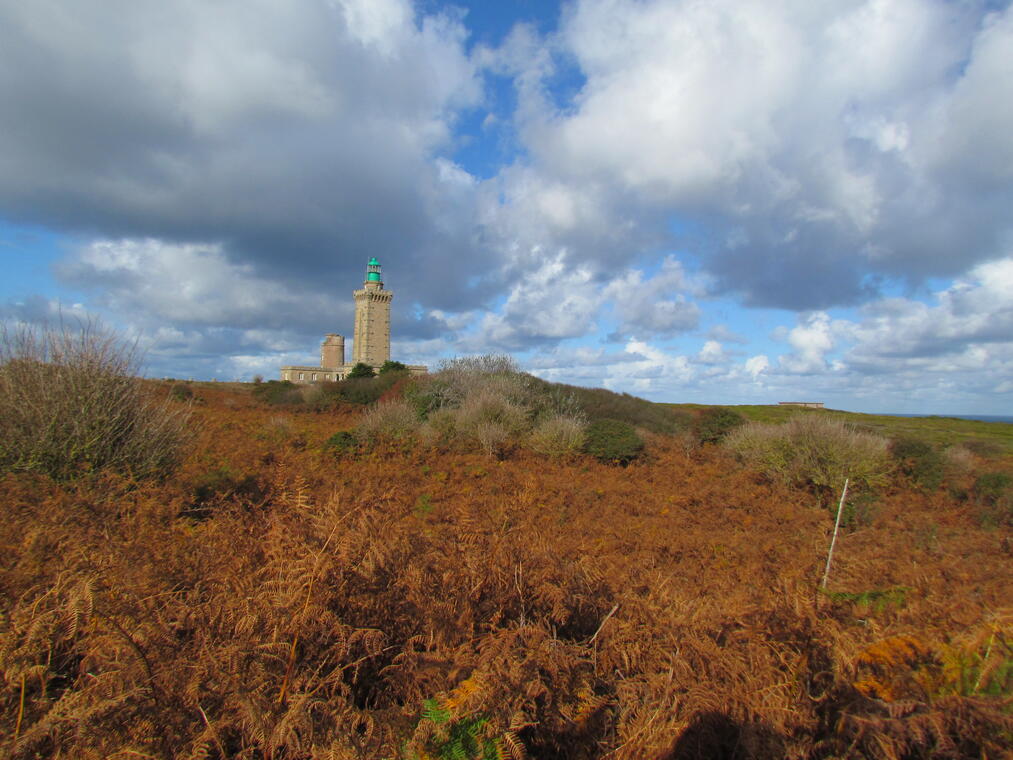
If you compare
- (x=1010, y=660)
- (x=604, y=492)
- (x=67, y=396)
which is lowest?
(x=604, y=492)

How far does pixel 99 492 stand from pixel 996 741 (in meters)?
6.91

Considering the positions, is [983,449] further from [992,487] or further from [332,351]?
[332,351]

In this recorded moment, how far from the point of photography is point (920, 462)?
14609 millimetres

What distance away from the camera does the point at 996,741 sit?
166 centimetres

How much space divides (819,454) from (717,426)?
584 cm

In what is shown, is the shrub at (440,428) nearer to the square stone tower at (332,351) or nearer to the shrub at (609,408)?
the shrub at (609,408)

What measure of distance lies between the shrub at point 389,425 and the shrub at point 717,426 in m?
10.3

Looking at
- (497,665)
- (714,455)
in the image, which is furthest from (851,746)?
(714,455)

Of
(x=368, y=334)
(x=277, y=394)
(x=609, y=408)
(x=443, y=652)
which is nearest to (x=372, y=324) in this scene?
(x=368, y=334)

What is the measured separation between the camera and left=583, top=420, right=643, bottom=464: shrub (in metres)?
16.1

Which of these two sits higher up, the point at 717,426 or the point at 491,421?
the point at 491,421

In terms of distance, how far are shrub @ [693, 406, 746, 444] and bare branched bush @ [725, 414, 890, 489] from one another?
3.40 m

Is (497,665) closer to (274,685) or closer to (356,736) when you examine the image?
(356,736)

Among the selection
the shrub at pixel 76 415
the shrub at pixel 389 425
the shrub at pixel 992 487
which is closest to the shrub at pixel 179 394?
the shrub at pixel 76 415
